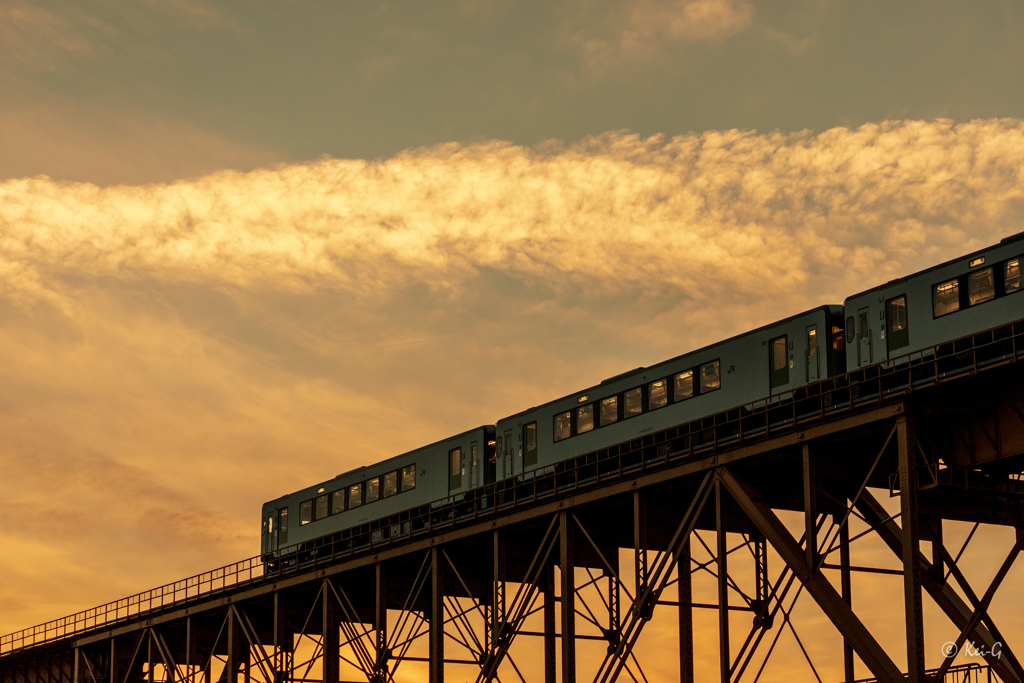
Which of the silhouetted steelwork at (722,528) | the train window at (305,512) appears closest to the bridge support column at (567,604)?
the silhouetted steelwork at (722,528)

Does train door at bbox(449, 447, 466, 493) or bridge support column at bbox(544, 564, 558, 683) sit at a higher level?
train door at bbox(449, 447, 466, 493)

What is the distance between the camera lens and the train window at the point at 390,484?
5919 centimetres

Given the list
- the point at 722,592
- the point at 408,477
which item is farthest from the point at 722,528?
the point at 408,477

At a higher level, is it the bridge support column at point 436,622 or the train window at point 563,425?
the train window at point 563,425

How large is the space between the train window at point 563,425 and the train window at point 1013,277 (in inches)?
689

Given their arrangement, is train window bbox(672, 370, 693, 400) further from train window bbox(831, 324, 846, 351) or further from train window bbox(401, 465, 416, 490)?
train window bbox(401, 465, 416, 490)

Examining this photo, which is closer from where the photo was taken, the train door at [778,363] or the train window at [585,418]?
the train door at [778,363]

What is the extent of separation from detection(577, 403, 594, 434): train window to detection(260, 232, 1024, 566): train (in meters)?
0.03

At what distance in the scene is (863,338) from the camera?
39.0 m

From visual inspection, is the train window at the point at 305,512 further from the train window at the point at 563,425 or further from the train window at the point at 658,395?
the train window at the point at 658,395

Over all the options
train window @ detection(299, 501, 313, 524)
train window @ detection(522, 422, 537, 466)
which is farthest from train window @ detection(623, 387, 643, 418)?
train window @ detection(299, 501, 313, 524)

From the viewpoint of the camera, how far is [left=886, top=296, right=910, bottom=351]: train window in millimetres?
38000

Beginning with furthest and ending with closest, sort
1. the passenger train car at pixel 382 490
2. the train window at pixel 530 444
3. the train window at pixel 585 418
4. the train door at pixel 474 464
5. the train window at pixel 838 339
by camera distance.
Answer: the passenger train car at pixel 382 490
the train door at pixel 474 464
the train window at pixel 530 444
the train window at pixel 585 418
the train window at pixel 838 339

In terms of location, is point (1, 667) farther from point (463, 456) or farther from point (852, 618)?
point (852, 618)
